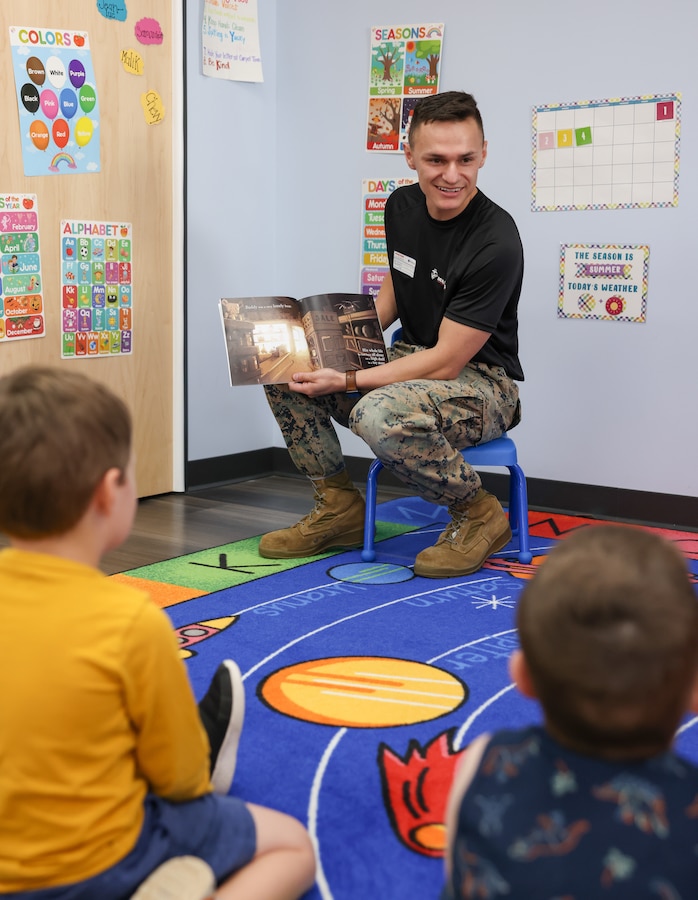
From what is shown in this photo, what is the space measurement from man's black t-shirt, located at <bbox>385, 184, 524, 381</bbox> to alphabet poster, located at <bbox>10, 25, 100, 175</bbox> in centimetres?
95

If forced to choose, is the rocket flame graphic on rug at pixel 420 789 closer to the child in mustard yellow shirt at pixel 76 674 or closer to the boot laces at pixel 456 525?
the child in mustard yellow shirt at pixel 76 674

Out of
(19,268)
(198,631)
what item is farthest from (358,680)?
(19,268)

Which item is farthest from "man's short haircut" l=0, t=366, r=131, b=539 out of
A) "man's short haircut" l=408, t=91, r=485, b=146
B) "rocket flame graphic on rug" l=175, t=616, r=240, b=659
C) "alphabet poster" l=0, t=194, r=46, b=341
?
"alphabet poster" l=0, t=194, r=46, b=341

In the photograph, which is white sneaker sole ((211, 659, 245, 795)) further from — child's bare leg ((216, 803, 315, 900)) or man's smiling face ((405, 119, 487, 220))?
man's smiling face ((405, 119, 487, 220))

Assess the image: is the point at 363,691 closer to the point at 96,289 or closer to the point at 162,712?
the point at 162,712

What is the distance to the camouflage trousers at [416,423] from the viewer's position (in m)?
2.36

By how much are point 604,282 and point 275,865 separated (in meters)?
2.36

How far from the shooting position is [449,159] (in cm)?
247

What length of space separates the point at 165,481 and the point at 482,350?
133 cm

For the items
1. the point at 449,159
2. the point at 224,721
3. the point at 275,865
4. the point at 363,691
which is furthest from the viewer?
the point at 449,159

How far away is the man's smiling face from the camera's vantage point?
97.3 inches

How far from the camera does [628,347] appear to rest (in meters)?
3.05

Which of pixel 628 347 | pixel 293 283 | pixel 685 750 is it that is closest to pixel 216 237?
pixel 293 283

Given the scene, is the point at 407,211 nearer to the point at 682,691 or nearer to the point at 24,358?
the point at 24,358
